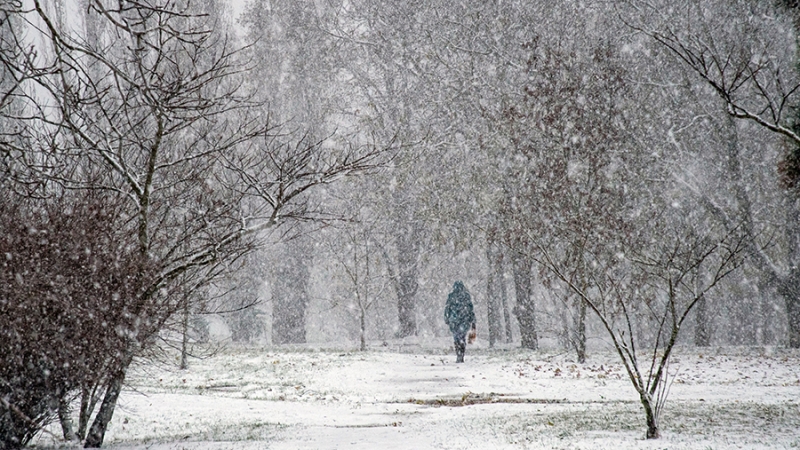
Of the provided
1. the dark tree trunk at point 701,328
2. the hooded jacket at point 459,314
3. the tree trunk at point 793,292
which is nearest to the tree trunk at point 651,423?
the hooded jacket at point 459,314

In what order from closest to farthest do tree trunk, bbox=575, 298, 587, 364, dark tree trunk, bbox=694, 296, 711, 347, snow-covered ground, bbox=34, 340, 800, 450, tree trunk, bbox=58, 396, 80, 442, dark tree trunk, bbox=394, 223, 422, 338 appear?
tree trunk, bbox=58, 396, 80, 442 → snow-covered ground, bbox=34, 340, 800, 450 → tree trunk, bbox=575, 298, 587, 364 → dark tree trunk, bbox=694, 296, 711, 347 → dark tree trunk, bbox=394, 223, 422, 338

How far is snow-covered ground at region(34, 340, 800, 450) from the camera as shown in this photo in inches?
279

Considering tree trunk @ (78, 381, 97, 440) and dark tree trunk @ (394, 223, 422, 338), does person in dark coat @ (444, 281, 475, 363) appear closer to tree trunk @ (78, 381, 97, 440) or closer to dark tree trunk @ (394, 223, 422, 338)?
dark tree trunk @ (394, 223, 422, 338)

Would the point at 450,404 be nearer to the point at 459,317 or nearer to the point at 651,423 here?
the point at 651,423

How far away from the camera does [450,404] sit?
35.4 ft

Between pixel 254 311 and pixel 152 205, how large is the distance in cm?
2247

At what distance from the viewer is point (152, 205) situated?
8.34 meters

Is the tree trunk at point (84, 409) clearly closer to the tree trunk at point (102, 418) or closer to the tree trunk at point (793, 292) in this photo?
the tree trunk at point (102, 418)

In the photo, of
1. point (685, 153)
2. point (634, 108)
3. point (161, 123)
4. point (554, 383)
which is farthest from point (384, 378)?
point (685, 153)

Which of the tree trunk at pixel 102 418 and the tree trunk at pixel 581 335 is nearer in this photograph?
the tree trunk at pixel 102 418

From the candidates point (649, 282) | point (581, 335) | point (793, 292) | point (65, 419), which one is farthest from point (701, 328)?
point (65, 419)

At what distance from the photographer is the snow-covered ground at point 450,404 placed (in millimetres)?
7098

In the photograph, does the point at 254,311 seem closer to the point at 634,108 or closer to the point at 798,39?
A: the point at 634,108

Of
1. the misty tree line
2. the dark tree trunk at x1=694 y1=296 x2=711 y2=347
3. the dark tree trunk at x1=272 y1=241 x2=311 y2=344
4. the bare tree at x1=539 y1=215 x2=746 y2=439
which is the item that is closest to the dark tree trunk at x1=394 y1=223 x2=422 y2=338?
the misty tree line
